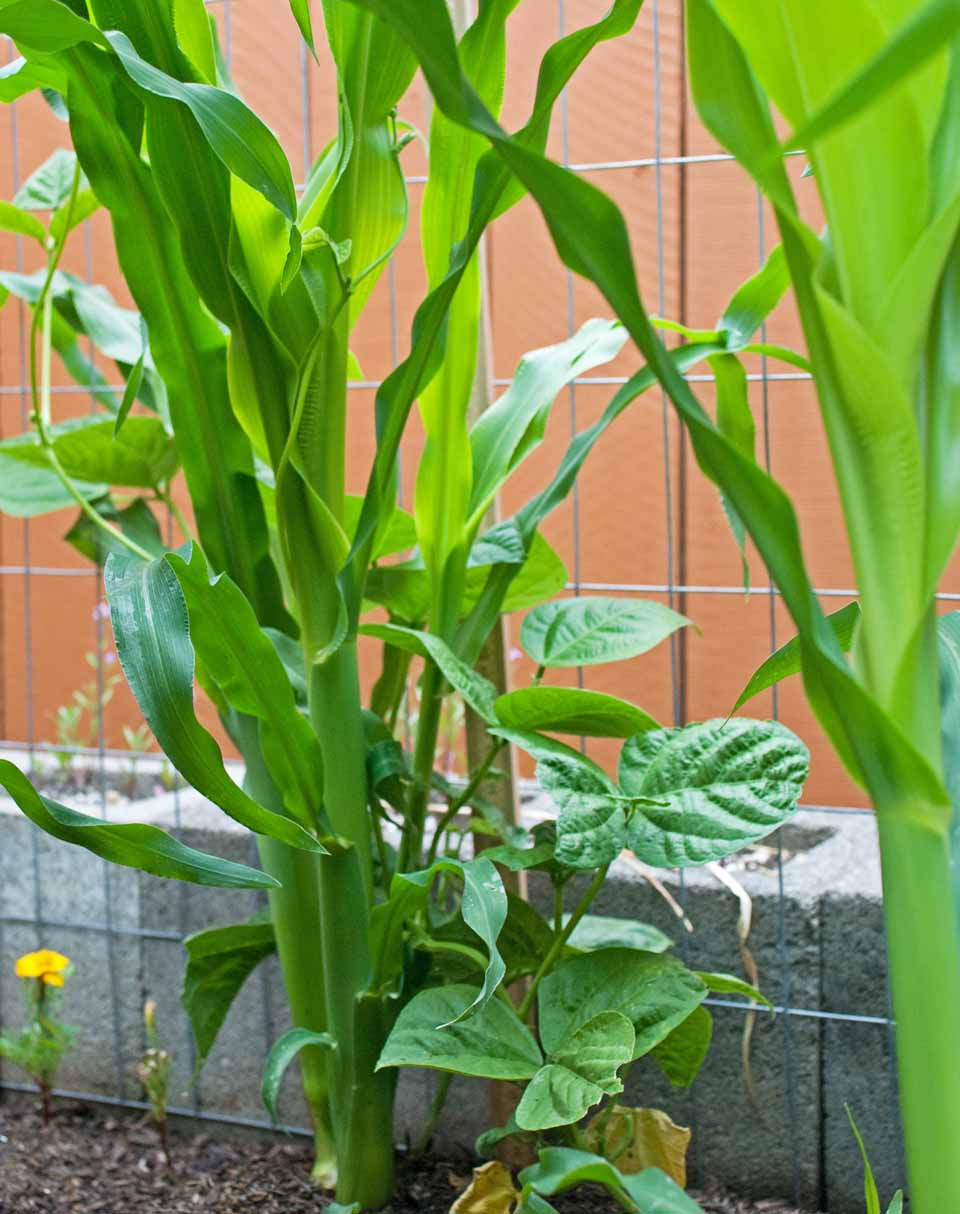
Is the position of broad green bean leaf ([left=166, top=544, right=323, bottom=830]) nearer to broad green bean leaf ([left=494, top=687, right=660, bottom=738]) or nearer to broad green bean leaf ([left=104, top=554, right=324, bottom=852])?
broad green bean leaf ([left=104, top=554, right=324, bottom=852])

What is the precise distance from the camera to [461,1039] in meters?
0.90

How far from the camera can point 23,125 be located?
224cm

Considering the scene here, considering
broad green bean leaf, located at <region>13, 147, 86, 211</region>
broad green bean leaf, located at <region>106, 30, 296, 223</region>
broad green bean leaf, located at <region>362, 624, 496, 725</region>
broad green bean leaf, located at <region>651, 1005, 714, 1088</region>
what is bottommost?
broad green bean leaf, located at <region>651, 1005, 714, 1088</region>

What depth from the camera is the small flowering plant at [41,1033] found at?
135 centimetres

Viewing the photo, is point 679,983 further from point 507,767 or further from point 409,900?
point 507,767

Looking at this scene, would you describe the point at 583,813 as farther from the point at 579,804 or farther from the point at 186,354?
the point at 186,354

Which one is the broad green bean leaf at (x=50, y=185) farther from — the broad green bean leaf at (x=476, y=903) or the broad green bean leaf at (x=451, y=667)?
the broad green bean leaf at (x=476, y=903)

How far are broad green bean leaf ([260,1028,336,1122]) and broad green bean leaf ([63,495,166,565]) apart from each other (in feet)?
1.64

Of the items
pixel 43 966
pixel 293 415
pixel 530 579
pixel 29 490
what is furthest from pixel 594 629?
pixel 43 966

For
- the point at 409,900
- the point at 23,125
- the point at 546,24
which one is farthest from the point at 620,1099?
the point at 23,125

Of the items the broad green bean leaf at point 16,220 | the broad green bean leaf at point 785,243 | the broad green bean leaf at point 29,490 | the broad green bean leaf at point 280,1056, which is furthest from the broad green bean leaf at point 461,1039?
the broad green bean leaf at point 16,220

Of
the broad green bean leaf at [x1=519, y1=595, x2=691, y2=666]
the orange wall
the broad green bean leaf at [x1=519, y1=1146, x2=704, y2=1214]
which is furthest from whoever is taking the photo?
the orange wall

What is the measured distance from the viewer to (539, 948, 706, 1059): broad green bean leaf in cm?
91

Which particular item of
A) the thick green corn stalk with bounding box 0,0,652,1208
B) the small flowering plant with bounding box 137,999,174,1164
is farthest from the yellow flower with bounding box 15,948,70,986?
the thick green corn stalk with bounding box 0,0,652,1208
